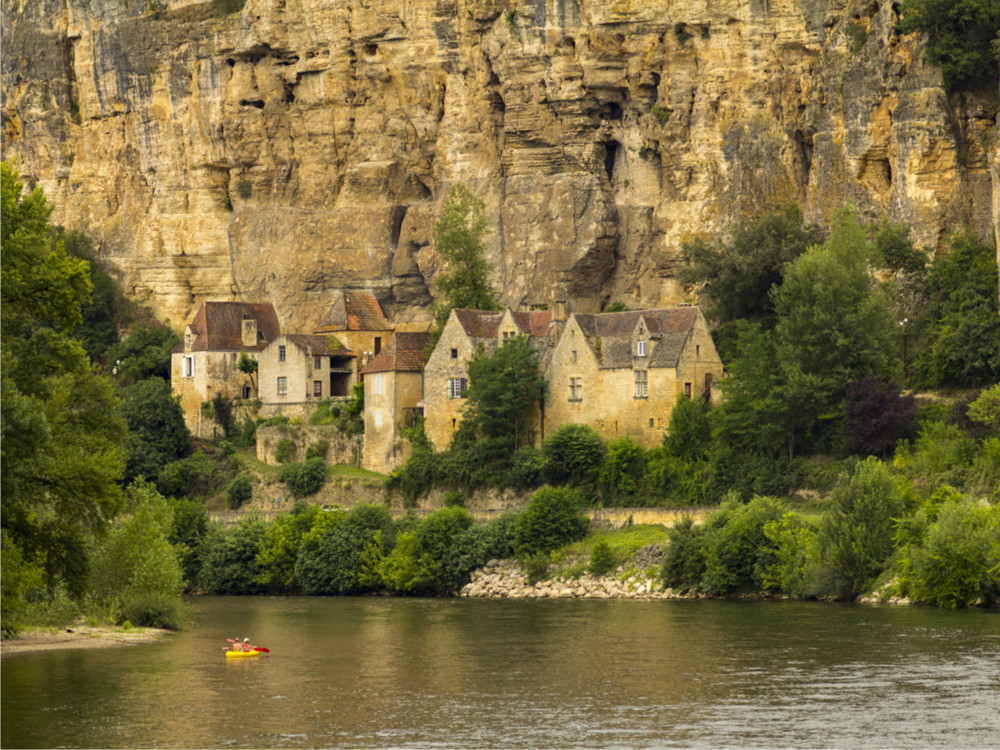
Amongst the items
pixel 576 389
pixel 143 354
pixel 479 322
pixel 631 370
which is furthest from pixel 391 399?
pixel 143 354

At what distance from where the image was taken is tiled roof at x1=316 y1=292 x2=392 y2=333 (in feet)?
291

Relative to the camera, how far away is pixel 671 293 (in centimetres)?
8456

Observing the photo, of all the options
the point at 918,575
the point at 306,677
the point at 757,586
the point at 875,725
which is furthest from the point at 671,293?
the point at 875,725

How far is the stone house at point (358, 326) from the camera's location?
8838cm

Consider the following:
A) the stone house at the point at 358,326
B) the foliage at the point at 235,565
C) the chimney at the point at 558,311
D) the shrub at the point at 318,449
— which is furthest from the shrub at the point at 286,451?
the chimney at the point at 558,311

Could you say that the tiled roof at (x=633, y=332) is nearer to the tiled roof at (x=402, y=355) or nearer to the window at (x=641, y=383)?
the window at (x=641, y=383)

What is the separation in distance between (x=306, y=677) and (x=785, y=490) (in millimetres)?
28319

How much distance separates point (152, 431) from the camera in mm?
84438

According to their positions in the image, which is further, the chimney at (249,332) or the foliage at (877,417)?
the chimney at (249,332)

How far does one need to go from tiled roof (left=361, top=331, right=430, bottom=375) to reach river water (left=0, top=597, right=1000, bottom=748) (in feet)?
79.0

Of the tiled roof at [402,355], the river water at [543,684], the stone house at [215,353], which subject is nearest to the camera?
the river water at [543,684]

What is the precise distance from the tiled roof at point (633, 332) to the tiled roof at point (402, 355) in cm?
847

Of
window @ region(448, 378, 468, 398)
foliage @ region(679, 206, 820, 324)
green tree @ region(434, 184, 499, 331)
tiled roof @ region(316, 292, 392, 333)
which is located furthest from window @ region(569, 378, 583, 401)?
tiled roof @ region(316, 292, 392, 333)

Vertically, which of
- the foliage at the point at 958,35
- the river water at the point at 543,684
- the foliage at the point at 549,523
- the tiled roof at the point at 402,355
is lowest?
the river water at the point at 543,684
